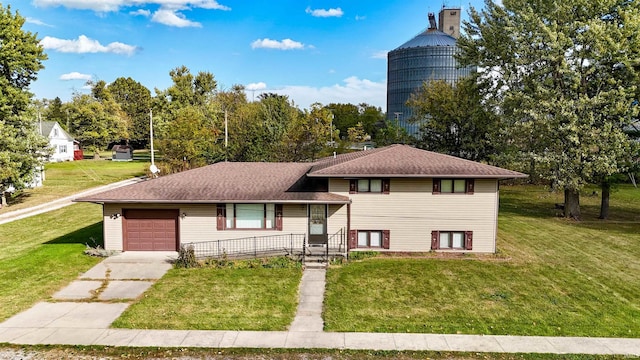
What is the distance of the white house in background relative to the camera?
62656 mm

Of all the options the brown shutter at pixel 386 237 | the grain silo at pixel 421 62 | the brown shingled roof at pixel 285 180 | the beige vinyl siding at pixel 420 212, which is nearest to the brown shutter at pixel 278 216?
the brown shingled roof at pixel 285 180

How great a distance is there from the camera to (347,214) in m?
21.0

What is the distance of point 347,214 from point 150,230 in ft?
32.4

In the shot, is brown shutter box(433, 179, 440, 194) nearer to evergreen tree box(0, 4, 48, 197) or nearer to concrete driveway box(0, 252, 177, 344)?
concrete driveway box(0, 252, 177, 344)

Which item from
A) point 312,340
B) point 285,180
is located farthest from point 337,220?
point 312,340

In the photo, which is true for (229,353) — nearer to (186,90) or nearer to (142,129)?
(186,90)

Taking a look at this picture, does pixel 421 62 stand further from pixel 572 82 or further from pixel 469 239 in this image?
pixel 469 239

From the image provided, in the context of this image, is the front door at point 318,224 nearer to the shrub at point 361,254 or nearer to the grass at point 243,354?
the shrub at point 361,254

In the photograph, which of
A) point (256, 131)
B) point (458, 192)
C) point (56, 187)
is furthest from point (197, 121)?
point (458, 192)

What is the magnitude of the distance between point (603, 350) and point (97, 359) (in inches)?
567

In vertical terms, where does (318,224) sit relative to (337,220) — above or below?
below

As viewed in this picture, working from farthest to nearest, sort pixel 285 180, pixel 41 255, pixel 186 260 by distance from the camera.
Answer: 1. pixel 285 180
2. pixel 41 255
3. pixel 186 260

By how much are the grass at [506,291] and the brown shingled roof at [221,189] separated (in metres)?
4.66

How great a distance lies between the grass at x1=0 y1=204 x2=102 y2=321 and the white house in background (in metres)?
38.2
